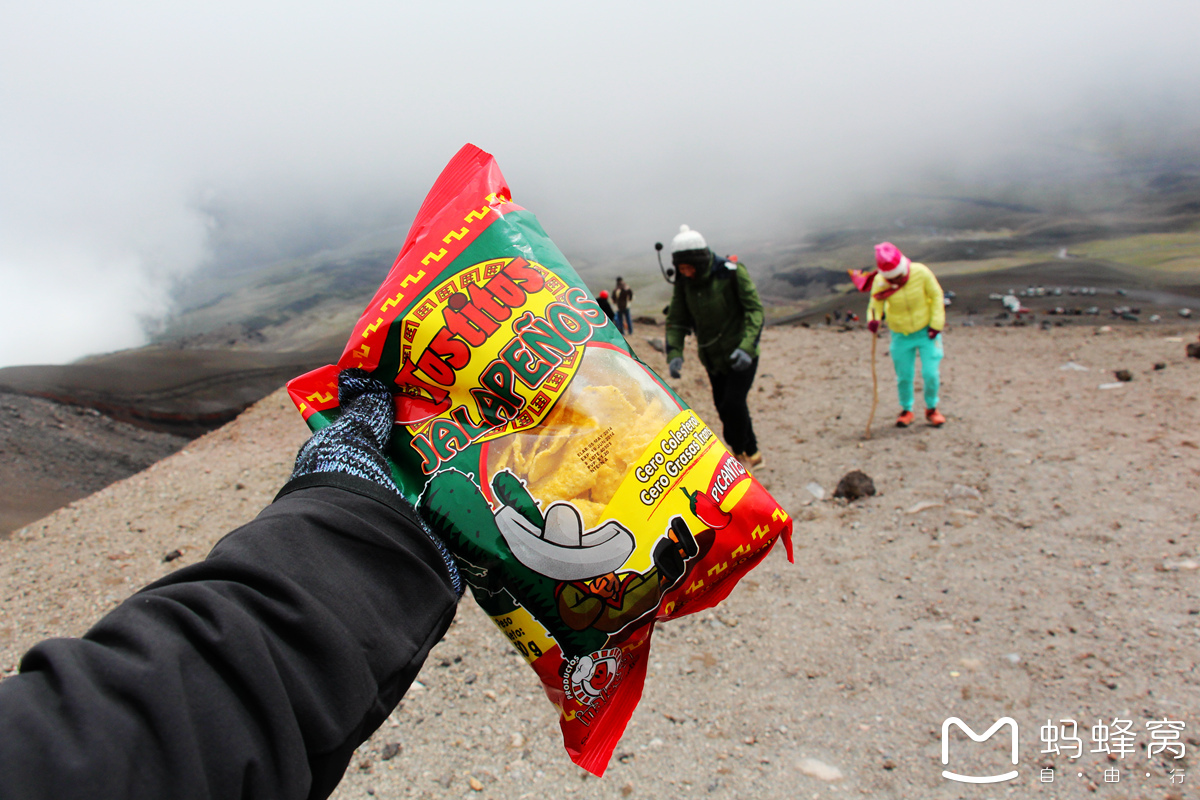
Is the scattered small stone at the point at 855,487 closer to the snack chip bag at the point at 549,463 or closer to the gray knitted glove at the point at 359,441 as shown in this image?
the snack chip bag at the point at 549,463

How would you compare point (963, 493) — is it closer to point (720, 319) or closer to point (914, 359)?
point (914, 359)

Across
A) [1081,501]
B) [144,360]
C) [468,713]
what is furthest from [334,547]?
[144,360]

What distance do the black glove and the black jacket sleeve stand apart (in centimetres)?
10

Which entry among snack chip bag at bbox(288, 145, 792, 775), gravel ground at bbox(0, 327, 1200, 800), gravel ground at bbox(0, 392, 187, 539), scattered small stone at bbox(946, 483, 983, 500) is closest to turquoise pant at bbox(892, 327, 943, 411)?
gravel ground at bbox(0, 327, 1200, 800)

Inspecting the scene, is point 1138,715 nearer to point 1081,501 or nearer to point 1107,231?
point 1081,501

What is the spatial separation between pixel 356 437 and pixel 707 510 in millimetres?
635

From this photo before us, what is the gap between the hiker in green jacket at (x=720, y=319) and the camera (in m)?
4.24

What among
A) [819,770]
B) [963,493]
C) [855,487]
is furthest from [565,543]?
[963,493]

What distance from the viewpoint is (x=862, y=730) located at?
7.18 ft

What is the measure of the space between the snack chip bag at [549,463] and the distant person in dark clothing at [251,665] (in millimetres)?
176

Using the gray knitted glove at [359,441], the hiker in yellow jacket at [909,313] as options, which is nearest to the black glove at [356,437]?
the gray knitted glove at [359,441]

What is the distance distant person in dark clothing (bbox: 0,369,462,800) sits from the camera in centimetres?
54

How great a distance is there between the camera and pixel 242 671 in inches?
25.4
